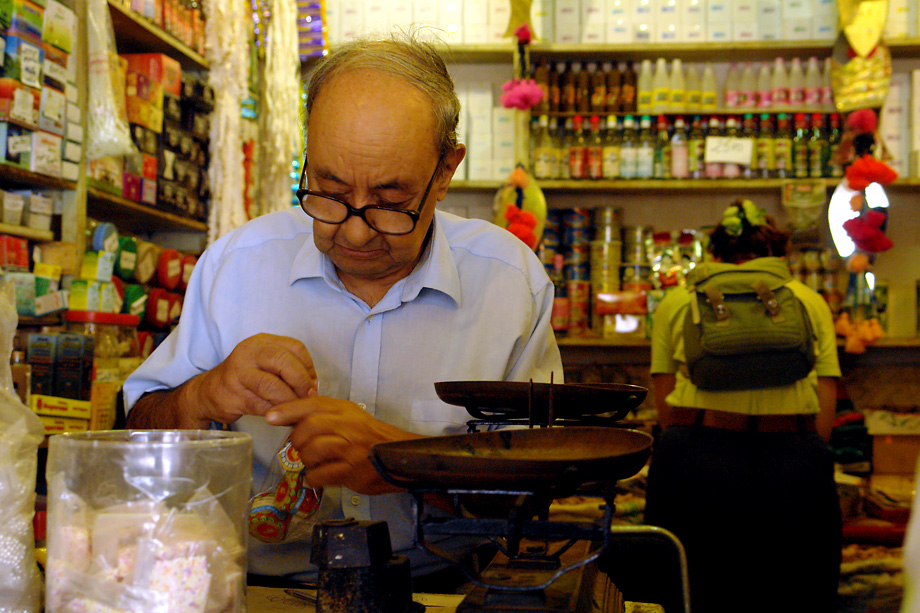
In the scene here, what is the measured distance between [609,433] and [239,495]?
0.33m

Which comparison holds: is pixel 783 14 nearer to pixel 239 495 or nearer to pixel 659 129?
pixel 659 129

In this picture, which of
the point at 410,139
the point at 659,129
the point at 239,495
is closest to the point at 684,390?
the point at 659,129

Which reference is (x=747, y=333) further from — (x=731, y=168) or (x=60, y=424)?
(x=60, y=424)

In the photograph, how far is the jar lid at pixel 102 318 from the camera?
221 centimetres

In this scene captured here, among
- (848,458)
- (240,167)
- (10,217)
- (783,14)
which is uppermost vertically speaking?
(783,14)

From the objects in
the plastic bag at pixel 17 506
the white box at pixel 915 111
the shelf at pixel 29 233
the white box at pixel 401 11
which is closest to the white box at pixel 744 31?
the white box at pixel 915 111

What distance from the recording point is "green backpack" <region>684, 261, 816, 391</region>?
7.88 feet

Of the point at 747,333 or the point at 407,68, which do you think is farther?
the point at 747,333

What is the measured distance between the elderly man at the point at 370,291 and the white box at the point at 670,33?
253 centimetres

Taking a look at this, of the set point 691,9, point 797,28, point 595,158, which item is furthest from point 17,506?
point 797,28

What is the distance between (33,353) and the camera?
1.94 m

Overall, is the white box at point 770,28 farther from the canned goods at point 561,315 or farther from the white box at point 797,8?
the canned goods at point 561,315

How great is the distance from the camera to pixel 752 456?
249 centimetres

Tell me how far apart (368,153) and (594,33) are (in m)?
2.86
